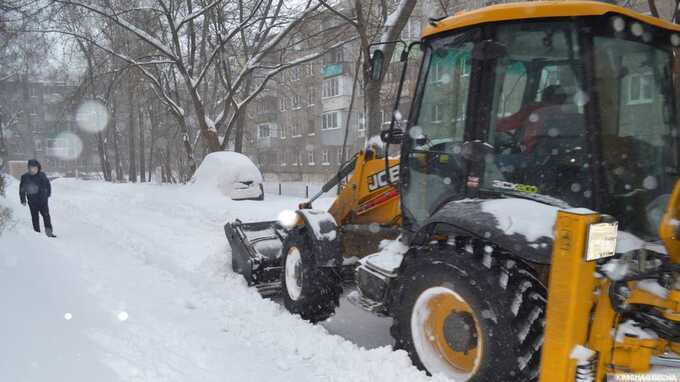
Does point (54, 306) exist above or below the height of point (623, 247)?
below

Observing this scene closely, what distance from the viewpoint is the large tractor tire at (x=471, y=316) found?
2.52m

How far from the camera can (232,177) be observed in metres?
13.2

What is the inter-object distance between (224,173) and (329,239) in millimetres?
9470

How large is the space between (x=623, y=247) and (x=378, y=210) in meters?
2.51

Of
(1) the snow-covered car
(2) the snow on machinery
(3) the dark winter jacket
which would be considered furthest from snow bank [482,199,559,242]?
(1) the snow-covered car

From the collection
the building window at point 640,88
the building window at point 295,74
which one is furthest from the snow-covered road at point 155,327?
the building window at point 295,74

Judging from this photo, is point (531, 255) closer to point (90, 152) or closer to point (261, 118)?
point (261, 118)

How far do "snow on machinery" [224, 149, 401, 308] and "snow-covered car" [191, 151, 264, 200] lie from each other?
781 cm

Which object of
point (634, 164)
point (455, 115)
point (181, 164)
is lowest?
point (181, 164)

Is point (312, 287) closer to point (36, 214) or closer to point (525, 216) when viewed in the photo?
point (525, 216)

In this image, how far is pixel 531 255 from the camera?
8.23 feet

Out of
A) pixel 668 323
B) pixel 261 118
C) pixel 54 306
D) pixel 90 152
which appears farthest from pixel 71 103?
pixel 90 152

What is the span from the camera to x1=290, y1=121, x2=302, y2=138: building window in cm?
3769

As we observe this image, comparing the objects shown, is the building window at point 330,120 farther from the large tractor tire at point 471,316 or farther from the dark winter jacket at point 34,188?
the large tractor tire at point 471,316
